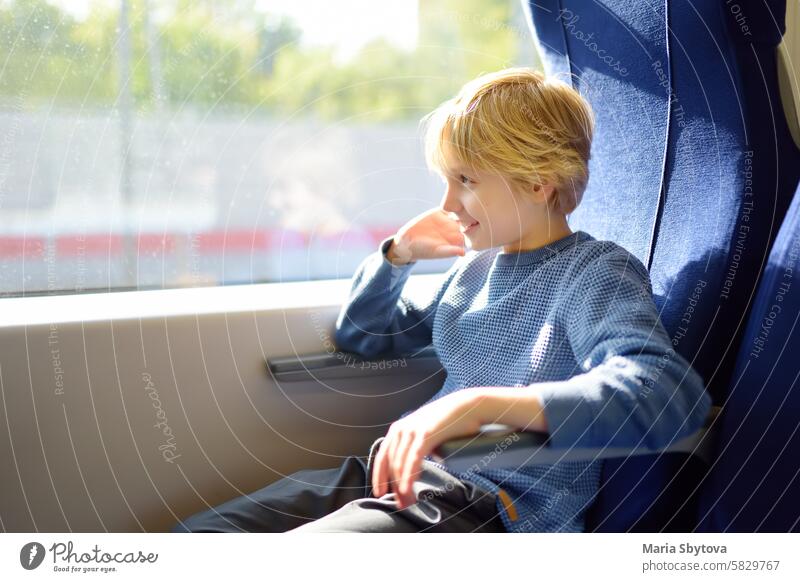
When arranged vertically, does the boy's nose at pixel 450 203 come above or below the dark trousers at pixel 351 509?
above

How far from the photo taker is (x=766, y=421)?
738 mm

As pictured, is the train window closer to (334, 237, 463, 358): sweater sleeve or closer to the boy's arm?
(334, 237, 463, 358): sweater sleeve

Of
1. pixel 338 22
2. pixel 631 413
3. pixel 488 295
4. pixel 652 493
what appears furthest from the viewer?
pixel 338 22

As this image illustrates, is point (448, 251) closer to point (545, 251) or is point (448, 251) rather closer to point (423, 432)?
point (545, 251)

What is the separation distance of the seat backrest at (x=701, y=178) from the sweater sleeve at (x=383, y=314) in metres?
0.25

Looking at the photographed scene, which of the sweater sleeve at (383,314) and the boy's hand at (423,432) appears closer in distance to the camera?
the boy's hand at (423,432)

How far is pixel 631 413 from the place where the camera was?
2.19 ft

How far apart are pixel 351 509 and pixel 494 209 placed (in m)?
0.32

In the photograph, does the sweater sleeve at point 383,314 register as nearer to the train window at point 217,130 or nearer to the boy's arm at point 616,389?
the train window at point 217,130

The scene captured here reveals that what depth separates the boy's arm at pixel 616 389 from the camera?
0.65 meters
